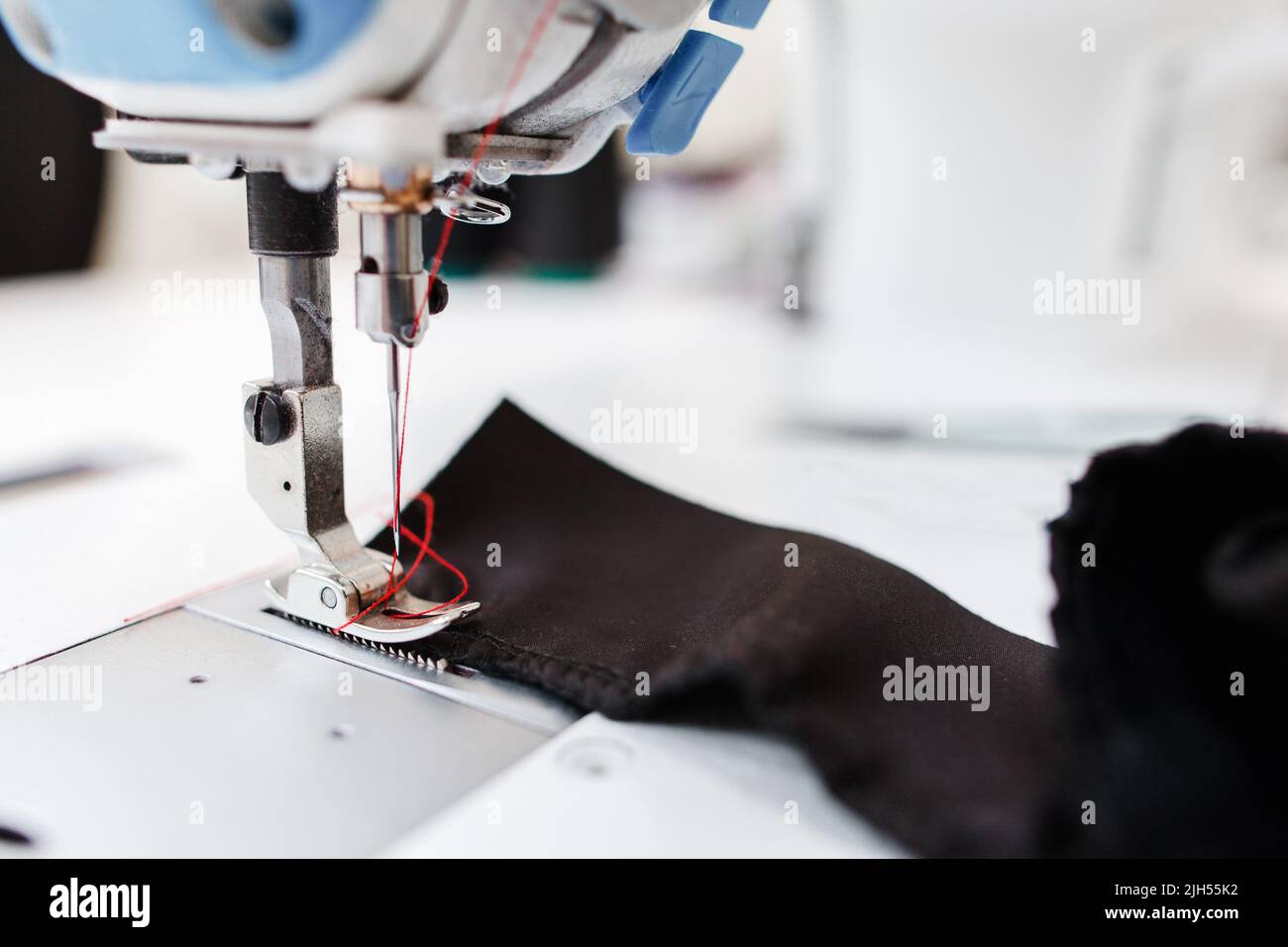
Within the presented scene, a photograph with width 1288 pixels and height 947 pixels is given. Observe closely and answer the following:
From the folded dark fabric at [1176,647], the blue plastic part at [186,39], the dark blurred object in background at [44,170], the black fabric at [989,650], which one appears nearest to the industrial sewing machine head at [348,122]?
the blue plastic part at [186,39]

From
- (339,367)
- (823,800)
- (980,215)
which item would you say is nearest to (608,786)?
(823,800)

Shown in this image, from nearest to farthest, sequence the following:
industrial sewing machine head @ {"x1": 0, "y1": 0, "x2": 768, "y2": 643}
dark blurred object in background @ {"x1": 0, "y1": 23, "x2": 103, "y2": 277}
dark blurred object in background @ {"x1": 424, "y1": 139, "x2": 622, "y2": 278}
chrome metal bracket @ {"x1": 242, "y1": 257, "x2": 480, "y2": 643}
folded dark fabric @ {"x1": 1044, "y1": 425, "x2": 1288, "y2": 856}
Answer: folded dark fabric @ {"x1": 1044, "y1": 425, "x2": 1288, "y2": 856}, industrial sewing machine head @ {"x1": 0, "y1": 0, "x2": 768, "y2": 643}, chrome metal bracket @ {"x1": 242, "y1": 257, "x2": 480, "y2": 643}, dark blurred object in background @ {"x1": 0, "y1": 23, "x2": 103, "y2": 277}, dark blurred object in background @ {"x1": 424, "y1": 139, "x2": 622, "y2": 278}

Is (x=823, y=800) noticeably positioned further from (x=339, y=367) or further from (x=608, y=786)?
(x=339, y=367)

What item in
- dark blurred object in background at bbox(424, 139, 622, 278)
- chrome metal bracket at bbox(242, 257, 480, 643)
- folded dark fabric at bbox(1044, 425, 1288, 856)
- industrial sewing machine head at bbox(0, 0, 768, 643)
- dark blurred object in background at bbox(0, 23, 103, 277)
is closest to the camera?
folded dark fabric at bbox(1044, 425, 1288, 856)

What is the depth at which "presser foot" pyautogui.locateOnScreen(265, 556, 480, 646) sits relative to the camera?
0.75 meters

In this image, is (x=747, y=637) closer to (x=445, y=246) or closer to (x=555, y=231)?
(x=445, y=246)

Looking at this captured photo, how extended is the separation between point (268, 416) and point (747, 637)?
0.38 meters

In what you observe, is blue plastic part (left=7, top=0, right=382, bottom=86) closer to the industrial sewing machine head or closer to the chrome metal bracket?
the industrial sewing machine head

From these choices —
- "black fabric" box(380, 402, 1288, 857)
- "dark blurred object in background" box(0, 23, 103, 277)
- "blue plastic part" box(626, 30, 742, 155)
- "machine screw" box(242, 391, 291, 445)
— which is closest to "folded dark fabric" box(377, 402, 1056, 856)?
"black fabric" box(380, 402, 1288, 857)

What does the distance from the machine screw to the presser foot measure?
0.11 m

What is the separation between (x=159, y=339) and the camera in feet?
6.82

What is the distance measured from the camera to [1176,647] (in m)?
0.55
